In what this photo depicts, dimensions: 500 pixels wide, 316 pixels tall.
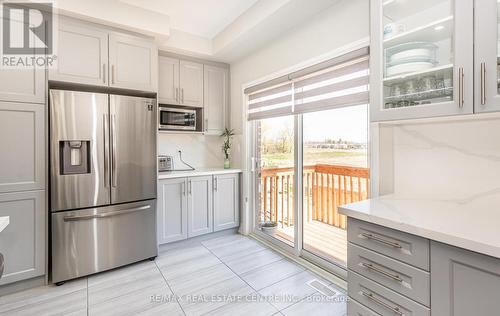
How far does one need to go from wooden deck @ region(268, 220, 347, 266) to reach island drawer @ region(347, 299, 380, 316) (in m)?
0.92

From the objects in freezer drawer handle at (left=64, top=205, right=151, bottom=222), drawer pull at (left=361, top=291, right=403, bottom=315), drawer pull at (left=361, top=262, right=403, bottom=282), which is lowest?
drawer pull at (left=361, top=291, right=403, bottom=315)

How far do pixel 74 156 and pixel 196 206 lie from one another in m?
1.38

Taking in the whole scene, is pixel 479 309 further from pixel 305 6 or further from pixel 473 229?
pixel 305 6

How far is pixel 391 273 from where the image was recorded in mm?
1168

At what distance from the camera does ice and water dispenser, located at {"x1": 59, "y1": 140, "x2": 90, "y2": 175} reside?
7.02 feet

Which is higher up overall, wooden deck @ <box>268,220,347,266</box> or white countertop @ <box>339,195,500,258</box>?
white countertop @ <box>339,195,500,258</box>

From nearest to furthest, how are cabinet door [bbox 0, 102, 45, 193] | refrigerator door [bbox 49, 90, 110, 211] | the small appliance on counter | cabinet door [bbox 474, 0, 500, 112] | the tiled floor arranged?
cabinet door [bbox 474, 0, 500, 112]
the tiled floor
cabinet door [bbox 0, 102, 45, 193]
refrigerator door [bbox 49, 90, 110, 211]
the small appliance on counter

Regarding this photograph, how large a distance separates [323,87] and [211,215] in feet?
6.72

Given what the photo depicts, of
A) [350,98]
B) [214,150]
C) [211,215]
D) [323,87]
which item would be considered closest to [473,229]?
[350,98]

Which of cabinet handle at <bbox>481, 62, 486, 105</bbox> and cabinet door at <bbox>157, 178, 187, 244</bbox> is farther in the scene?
cabinet door at <bbox>157, 178, 187, 244</bbox>

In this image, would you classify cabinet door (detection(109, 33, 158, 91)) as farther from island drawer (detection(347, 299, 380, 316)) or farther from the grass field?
island drawer (detection(347, 299, 380, 316))

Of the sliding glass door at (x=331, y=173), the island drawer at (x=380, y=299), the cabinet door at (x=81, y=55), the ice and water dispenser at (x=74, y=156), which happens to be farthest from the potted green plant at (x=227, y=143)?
the island drawer at (x=380, y=299)

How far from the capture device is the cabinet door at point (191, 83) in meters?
3.17

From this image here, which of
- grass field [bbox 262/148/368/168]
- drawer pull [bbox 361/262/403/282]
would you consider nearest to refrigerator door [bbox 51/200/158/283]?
grass field [bbox 262/148/368/168]
